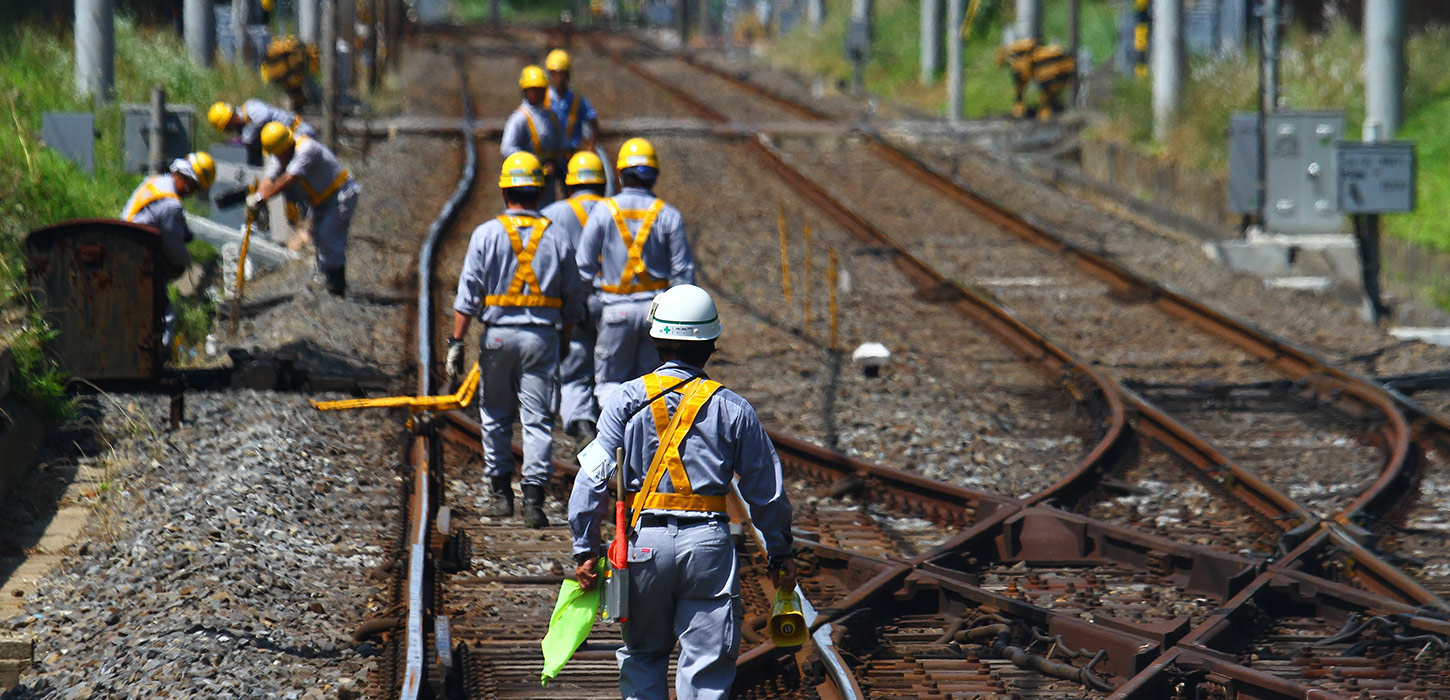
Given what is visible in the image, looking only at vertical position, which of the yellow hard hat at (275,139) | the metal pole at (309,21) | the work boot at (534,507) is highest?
the metal pole at (309,21)

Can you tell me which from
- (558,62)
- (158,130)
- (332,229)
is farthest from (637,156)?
(158,130)

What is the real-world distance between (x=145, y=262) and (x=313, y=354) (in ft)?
6.47

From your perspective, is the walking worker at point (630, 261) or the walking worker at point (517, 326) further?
the walking worker at point (630, 261)

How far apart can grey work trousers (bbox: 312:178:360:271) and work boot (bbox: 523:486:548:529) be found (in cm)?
536

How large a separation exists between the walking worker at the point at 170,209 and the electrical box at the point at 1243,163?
11.9 meters

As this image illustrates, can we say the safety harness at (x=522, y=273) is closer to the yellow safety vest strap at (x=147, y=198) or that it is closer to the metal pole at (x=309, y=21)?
the yellow safety vest strap at (x=147, y=198)

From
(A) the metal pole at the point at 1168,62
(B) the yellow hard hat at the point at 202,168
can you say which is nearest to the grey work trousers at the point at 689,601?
(B) the yellow hard hat at the point at 202,168

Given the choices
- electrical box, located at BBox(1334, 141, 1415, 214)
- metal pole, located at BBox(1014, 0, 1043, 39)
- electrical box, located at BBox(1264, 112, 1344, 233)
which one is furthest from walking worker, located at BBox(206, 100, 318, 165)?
metal pole, located at BBox(1014, 0, 1043, 39)

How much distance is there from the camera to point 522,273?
8414 millimetres

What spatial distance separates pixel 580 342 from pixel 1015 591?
9.89ft

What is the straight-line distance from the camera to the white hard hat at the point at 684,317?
5211mm

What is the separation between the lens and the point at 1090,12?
138 feet

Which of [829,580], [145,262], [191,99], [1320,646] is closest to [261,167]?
[191,99]

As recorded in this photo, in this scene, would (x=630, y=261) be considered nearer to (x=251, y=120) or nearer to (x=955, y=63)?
(x=251, y=120)
